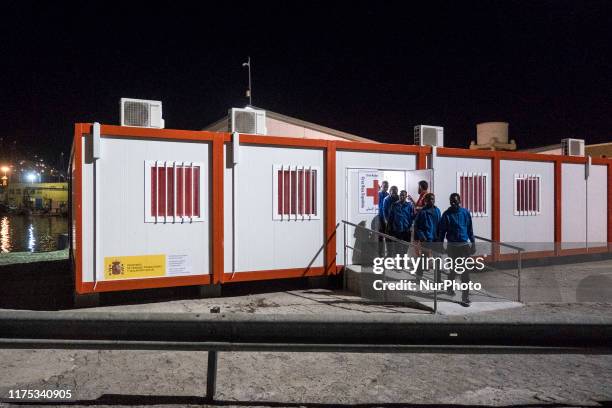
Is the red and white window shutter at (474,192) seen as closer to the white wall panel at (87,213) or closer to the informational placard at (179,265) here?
the informational placard at (179,265)

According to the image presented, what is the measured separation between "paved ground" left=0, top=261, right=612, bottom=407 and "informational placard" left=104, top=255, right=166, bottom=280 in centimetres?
248

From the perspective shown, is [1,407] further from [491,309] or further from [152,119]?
[491,309]

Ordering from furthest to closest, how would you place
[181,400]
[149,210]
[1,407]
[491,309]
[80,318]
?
[149,210] → [491,309] → [181,400] → [1,407] → [80,318]

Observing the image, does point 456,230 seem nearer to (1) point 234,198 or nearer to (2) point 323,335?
(1) point 234,198

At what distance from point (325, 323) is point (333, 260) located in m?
6.35

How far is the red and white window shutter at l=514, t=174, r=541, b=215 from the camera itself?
12148 mm

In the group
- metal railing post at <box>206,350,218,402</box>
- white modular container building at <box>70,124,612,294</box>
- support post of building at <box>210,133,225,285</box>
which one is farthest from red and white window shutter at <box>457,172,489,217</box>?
metal railing post at <box>206,350,218,402</box>

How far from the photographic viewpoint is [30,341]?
351 centimetres

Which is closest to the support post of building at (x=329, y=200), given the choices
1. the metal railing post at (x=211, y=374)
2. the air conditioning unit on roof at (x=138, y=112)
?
the air conditioning unit on roof at (x=138, y=112)

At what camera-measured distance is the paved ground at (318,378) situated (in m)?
4.12

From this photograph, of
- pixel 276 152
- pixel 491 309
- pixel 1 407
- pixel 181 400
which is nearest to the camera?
pixel 1 407

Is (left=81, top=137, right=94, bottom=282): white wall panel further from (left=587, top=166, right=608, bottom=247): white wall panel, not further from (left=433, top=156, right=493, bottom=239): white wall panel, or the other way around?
(left=587, top=166, right=608, bottom=247): white wall panel

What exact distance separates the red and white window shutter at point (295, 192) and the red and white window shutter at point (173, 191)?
1450mm

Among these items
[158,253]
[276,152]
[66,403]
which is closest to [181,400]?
[66,403]
